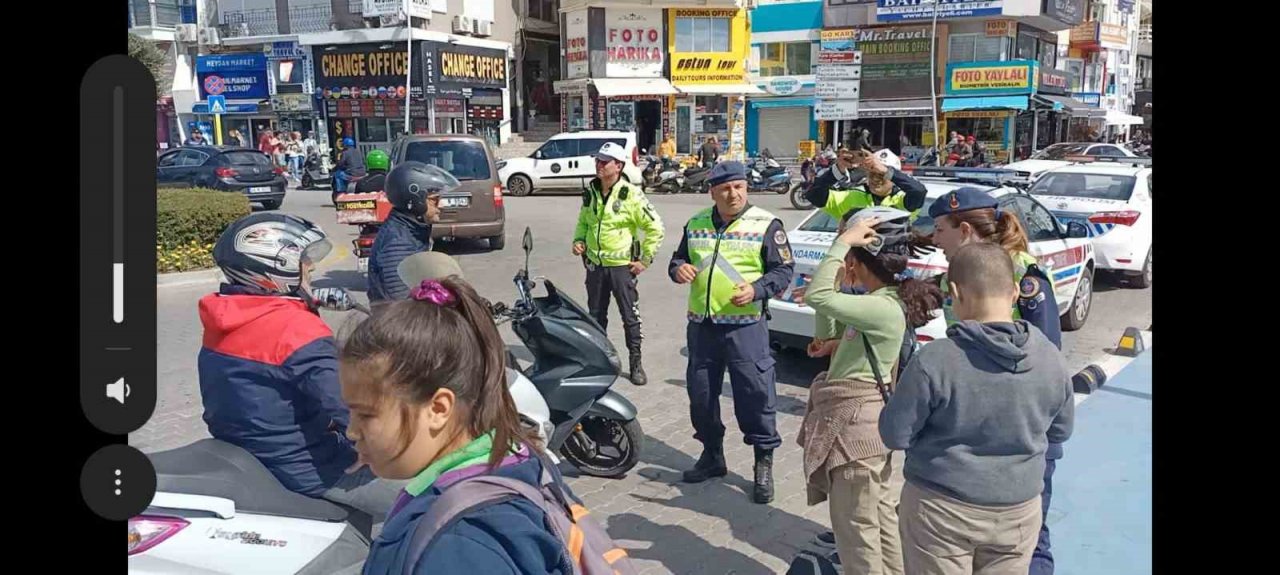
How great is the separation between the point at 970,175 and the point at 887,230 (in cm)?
460

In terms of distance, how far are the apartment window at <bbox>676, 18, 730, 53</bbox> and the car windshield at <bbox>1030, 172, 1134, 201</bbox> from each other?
22807 mm

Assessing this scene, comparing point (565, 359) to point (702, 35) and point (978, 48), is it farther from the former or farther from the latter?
point (978, 48)

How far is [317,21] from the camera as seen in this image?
32031mm

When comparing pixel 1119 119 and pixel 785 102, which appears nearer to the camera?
pixel 785 102

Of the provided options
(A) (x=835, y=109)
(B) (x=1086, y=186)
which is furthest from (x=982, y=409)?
(A) (x=835, y=109)

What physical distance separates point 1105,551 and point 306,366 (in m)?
3.61

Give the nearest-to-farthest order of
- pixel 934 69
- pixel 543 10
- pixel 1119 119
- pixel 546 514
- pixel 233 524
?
1. pixel 546 514
2. pixel 233 524
3. pixel 934 69
4. pixel 543 10
5. pixel 1119 119

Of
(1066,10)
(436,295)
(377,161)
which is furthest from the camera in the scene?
(1066,10)

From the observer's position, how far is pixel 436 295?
1.62 metres

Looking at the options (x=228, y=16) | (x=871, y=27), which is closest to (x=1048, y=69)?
(x=871, y=27)

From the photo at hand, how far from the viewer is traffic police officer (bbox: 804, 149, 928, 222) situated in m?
5.48

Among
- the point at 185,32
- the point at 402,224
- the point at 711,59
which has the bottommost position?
the point at 402,224

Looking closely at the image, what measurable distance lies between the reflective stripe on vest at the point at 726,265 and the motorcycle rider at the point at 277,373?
2172 mm
